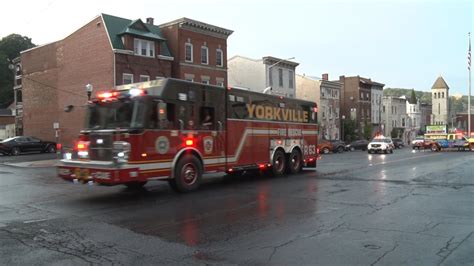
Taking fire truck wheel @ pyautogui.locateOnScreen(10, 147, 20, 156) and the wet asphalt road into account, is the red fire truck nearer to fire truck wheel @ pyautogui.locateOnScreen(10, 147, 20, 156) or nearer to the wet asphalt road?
the wet asphalt road

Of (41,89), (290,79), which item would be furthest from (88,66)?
(290,79)

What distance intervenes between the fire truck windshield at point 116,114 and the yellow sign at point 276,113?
5036 millimetres

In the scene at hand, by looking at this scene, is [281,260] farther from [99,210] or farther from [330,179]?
[330,179]

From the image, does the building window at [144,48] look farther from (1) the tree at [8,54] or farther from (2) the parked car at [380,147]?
(1) the tree at [8,54]

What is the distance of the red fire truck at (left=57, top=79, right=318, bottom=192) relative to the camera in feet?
36.9

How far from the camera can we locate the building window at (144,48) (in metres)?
39.0

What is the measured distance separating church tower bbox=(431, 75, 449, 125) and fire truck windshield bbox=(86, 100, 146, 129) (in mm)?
121271

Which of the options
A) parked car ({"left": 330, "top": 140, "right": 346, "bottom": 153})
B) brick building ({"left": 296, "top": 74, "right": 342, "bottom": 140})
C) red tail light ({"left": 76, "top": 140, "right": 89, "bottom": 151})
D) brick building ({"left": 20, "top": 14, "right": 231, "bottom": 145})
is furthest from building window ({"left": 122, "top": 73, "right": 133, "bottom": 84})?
brick building ({"left": 296, "top": 74, "right": 342, "bottom": 140})

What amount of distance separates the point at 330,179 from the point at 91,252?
37.1 feet

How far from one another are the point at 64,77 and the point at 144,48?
942 cm

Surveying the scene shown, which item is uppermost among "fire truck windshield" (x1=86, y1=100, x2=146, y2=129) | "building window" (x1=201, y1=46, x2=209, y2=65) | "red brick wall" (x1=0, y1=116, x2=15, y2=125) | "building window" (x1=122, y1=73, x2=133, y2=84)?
"building window" (x1=201, y1=46, x2=209, y2=65)

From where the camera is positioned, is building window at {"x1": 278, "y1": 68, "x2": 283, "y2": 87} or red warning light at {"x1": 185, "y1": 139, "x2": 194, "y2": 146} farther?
building window at {"x1": 278, "y1": 68, "x2": 283, "y2": 87}

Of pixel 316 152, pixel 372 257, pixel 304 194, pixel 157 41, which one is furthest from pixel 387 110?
pixel 372 257

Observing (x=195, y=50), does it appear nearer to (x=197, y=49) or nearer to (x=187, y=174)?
(x=197, y=49)
